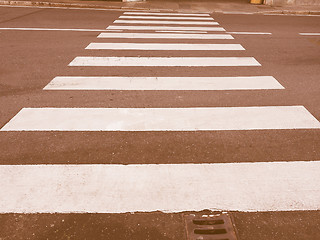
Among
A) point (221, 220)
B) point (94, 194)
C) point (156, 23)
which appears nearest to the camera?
point (221, 220)

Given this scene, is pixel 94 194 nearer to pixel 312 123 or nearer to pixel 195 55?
pixel 312 123

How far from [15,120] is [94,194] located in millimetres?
1985

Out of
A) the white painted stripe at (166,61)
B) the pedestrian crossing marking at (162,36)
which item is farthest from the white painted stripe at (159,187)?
the pedestrian crossing marking at (162,36)

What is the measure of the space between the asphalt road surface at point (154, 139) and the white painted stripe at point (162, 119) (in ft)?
0.05

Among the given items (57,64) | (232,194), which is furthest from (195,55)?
(232,194)

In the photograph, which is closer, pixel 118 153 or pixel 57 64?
pixel 118 153

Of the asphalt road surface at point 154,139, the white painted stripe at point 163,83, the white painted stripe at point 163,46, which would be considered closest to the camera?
the asphalt road surface at point 154,139

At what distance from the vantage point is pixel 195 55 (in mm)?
7500

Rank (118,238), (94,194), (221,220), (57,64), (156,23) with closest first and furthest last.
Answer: (118,238), (221,220), (94,194), (57,64), (156,23)

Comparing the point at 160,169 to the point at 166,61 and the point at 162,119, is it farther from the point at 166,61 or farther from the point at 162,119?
the point at 166,61

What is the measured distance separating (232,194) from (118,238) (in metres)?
1.15

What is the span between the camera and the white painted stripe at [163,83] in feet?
18.3

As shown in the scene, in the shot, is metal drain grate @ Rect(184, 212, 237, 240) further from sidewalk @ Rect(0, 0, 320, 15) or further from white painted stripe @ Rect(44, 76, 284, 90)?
sidewalk @ Rect(0, 0, 320, 15)

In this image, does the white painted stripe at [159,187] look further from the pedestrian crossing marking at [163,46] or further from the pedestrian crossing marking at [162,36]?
the pedestrian crossing marking at [162,36]
